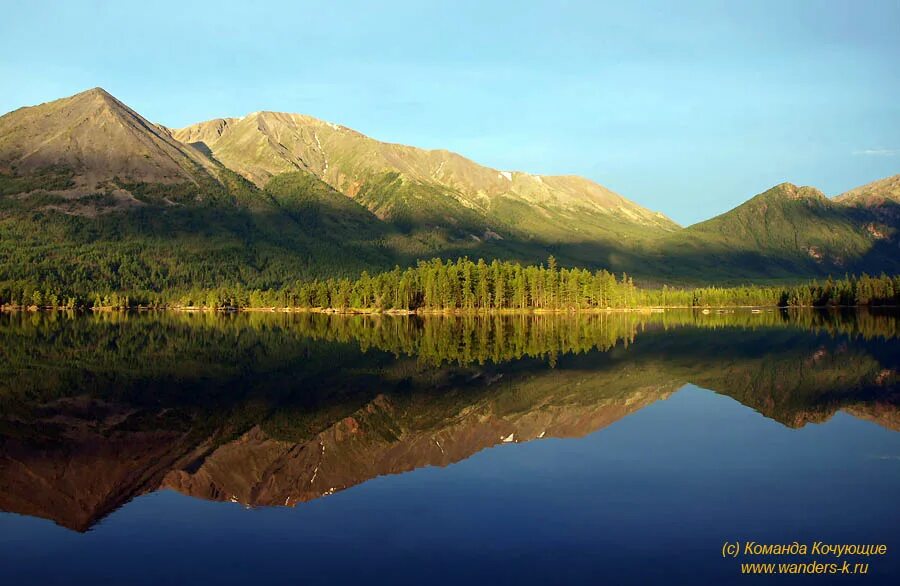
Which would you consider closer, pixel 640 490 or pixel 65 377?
pixel 640 490

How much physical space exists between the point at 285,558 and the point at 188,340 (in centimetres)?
9479

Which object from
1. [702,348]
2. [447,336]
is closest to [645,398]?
[702,348]

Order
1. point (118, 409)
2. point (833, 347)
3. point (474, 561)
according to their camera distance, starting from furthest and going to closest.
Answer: point (833, 347)
point (118, 409)
point (474, 561)

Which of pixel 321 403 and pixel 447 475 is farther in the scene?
pixel 321 403

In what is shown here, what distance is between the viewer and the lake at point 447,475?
2014 cm

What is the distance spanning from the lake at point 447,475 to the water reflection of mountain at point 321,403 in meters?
0.24

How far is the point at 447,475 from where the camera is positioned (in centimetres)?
3002

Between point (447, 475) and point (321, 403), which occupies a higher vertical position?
point (321, 403)

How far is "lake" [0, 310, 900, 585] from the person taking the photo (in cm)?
2014

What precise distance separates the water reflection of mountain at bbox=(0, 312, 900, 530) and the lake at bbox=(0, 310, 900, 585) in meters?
0.24

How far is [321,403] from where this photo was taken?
47219 mm

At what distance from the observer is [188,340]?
109 metres

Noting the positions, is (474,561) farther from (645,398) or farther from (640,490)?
(645,398)

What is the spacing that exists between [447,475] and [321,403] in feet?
62.7
